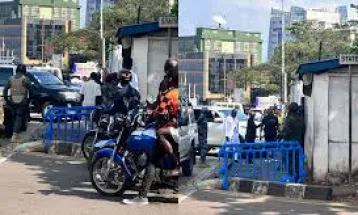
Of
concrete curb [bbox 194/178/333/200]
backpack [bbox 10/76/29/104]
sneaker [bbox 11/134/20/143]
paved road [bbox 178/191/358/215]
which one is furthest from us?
sneaker [bbox 11/134/20/143]

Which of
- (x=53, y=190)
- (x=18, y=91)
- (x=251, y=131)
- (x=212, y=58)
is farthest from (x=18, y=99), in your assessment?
(x=212, y=58)

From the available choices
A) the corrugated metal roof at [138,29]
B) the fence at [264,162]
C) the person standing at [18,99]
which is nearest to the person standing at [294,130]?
the fence at [264,162]

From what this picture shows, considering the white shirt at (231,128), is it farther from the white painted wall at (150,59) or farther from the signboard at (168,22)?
the signboard at (168,22)

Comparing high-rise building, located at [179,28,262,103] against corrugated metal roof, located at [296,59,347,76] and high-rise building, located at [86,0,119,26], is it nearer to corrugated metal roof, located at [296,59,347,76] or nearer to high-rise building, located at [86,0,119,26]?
high-rise building, located at [86,0,119,26]

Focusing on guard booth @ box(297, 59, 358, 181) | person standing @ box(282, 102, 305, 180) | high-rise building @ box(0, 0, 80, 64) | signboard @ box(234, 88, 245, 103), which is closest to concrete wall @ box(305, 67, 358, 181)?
guard booth @ box(297, 59, 358, 181)

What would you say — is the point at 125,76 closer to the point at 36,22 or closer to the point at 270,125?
the point at 36,22

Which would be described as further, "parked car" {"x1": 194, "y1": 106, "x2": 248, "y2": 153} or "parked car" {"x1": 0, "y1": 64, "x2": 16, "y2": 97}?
"parked car" {"x1": 0, "y1": 64, "x2": 16, "y2": 97}

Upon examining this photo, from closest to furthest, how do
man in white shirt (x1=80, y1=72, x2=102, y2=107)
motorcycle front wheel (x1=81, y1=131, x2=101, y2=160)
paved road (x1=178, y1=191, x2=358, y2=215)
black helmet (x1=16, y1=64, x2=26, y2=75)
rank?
man in white shirt (x1=80, y1=72, x2=102, y2=107), paved road (x1=178, y1=191, x2=358, y2=215), black helmet (x1=16, y1=64, x2=26, y2=75), motorcycle front wheel (x1=81, y1=131, x2=101, y2=160)
